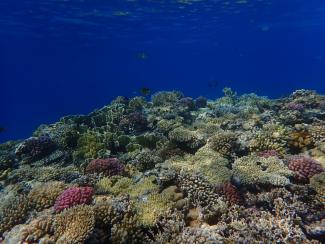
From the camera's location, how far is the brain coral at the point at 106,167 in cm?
793

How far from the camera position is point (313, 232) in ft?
18.0

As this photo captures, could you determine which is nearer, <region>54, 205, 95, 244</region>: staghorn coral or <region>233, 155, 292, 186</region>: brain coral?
<region>54, 205, 95, 244</region>: staghorn coral

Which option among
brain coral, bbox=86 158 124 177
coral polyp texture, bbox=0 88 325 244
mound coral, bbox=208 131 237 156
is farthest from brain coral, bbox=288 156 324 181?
brain coral, bbox=86 158 124 177

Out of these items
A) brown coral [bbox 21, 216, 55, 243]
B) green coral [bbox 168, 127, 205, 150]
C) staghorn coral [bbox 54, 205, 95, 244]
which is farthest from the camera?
green coral [bbox 168, 127, 205, 150]

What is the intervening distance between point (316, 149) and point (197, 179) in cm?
386

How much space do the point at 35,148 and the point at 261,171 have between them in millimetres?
7531

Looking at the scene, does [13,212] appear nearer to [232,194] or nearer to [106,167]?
[106,167]

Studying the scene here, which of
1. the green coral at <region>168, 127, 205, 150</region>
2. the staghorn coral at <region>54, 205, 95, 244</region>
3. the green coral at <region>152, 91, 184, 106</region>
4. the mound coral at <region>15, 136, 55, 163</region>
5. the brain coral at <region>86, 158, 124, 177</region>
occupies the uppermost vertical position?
the staghorn coral at <region>54, 205, 95, 244</region>

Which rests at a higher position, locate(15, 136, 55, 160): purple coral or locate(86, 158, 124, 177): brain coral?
locate(86, 158, 124, 177): brain coral

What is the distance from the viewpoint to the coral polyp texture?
531cm

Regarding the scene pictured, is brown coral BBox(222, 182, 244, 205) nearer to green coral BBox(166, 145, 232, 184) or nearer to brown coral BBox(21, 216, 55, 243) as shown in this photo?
green coral BBox(166, 145, 232, 184)

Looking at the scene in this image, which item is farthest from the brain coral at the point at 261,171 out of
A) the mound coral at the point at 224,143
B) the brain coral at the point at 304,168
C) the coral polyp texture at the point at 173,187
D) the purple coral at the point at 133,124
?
the purple coral at the point at 133,124

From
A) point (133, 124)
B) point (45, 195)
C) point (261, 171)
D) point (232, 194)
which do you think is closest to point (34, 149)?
point (133, 124)

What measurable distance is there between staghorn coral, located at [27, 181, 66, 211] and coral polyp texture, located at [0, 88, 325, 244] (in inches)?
0.8
